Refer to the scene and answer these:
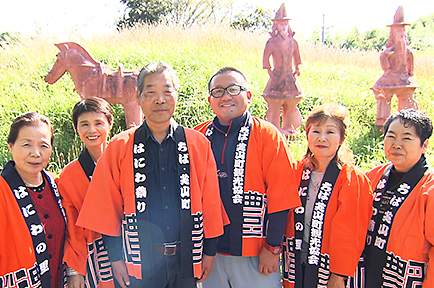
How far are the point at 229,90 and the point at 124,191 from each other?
928 mm

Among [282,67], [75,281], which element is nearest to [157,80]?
[75,281]

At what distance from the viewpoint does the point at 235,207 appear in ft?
7.00

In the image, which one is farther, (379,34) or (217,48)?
(379,34)

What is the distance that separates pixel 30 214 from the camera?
1783 millimetres

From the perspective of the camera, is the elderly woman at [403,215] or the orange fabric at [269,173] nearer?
the elderly woman at [403,215]

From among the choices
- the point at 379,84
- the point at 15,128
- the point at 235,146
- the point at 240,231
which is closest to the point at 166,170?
the point at 235,146

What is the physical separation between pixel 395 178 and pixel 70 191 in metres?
2.09

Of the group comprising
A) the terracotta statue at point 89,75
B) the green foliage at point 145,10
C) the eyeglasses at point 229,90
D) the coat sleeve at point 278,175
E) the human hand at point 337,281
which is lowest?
the human hand at point 337,281

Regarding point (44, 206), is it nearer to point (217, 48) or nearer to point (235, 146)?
point (235, 146)

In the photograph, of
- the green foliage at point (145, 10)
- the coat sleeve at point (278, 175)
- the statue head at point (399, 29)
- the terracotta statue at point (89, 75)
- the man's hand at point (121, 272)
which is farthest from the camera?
the green foliage at point (145, 10)

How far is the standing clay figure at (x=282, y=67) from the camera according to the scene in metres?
5.37

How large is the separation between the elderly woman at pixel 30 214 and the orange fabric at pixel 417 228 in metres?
1.99

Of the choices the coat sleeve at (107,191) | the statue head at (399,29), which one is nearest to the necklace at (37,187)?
the coat sleeve at (107,191)

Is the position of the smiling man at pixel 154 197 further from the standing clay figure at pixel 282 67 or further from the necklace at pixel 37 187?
the standing clay figure at pixel 282 67
